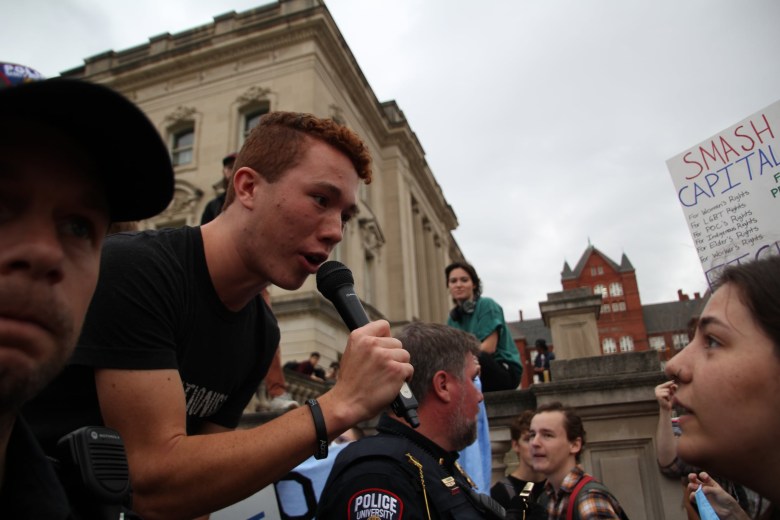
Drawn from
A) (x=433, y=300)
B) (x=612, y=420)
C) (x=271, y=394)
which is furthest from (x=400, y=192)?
(x=612, y=420)

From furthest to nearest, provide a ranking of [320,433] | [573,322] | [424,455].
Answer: [573,322]
[424,455]
[320,433]

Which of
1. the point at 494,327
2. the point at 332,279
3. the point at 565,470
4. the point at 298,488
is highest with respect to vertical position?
the point at 494,327

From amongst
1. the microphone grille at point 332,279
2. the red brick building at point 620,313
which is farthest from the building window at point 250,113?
the red brick building at point 620,313

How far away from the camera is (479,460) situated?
457cm

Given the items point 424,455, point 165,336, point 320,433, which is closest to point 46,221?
point 165,336

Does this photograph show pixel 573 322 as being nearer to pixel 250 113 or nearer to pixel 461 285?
pixel 461 285

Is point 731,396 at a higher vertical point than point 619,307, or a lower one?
lower

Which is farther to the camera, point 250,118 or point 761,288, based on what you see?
point 250,118

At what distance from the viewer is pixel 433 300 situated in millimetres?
34625

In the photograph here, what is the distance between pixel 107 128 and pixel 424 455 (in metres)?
2.22

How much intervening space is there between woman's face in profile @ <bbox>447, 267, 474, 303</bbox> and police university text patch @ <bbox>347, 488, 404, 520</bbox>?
367 centimetres

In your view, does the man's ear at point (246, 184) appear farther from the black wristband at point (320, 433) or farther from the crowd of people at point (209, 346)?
the black wristband at point (320, 433)

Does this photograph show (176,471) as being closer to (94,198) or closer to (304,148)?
(94,198)

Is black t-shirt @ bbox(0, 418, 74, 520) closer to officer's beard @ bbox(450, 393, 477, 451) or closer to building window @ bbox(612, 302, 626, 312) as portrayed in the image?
officer's beard @ bbox(450, 393, 477, 451)
